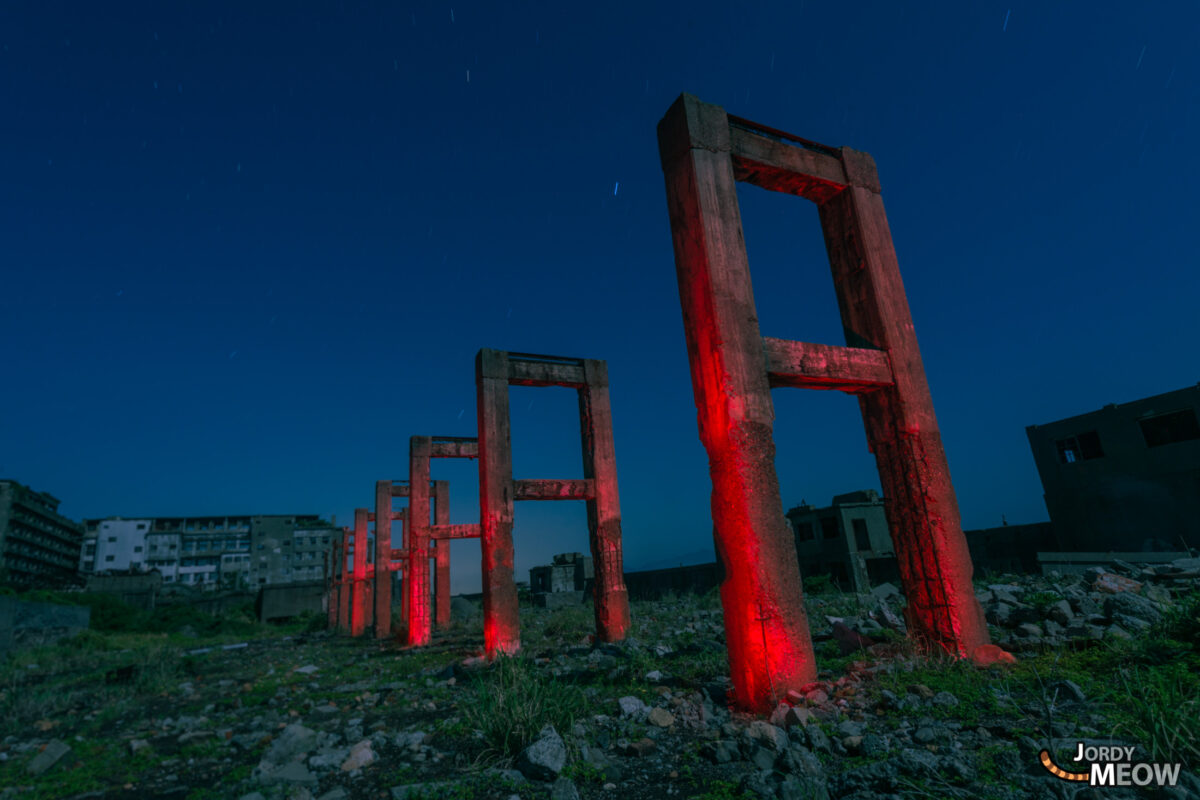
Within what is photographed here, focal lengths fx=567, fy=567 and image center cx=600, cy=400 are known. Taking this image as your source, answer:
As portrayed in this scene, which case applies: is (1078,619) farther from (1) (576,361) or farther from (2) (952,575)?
(1) (576,361)

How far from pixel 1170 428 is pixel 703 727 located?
22566mm

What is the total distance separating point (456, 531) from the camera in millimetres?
14570

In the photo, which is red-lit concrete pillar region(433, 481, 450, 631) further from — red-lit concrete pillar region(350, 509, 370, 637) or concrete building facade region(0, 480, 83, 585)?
concrete building facade region(0, 480, 83, 585)

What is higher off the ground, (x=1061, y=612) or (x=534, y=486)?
(x=534, y=486)

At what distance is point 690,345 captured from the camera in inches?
213

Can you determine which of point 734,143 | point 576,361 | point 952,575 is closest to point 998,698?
point 952,575

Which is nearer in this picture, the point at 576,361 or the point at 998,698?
the point at 998,698

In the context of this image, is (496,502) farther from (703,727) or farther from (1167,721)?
(1167,721)

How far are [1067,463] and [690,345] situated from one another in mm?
22281

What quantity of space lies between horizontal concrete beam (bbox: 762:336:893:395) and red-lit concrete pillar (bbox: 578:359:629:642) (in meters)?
6.09

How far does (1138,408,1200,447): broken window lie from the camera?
17.5 meters

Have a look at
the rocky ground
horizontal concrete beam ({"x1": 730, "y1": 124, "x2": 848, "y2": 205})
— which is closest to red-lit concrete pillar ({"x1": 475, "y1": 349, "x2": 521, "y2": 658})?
the rocky ground

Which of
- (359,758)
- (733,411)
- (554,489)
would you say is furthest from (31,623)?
(733,411)

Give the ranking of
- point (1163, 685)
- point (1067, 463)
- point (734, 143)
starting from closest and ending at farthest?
1. point (1163, 685)
2. point (734, 143)
3. point (1067, 463)
